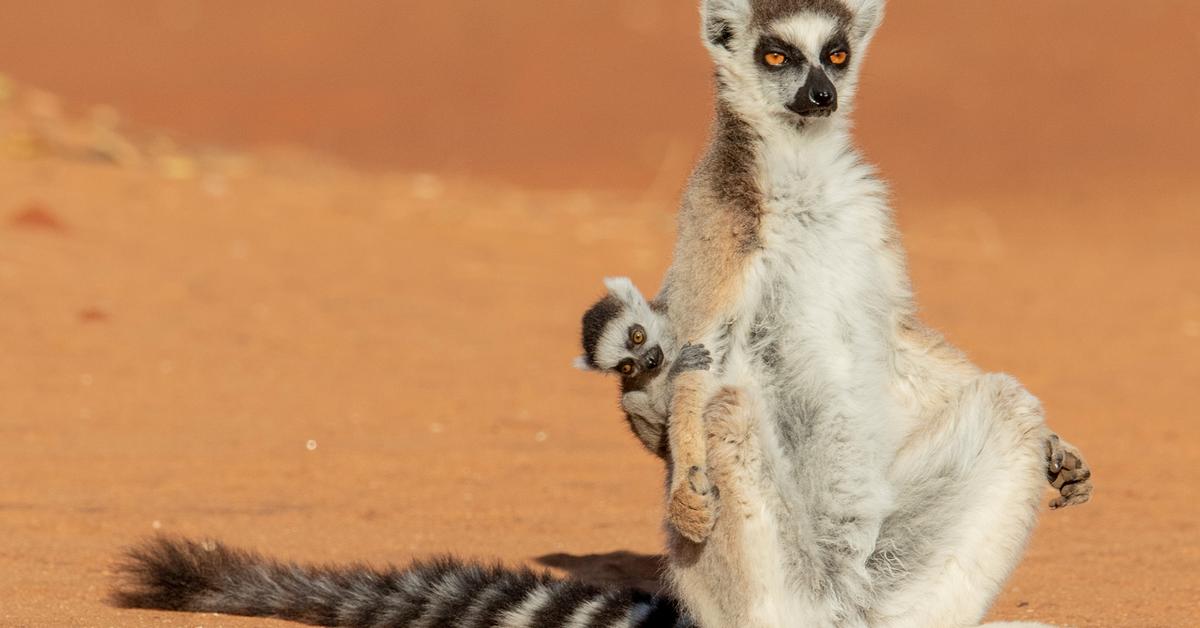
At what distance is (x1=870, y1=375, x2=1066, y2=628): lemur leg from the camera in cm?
487

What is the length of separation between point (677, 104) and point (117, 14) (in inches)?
437

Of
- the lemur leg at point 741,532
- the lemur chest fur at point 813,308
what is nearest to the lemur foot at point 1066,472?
the lemur chest fur at point 813,308

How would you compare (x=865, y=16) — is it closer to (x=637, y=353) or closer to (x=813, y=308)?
(x=813, y=308)

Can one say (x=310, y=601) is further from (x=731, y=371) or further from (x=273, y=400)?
(x=273, y=400)

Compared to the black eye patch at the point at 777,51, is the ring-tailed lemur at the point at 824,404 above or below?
below

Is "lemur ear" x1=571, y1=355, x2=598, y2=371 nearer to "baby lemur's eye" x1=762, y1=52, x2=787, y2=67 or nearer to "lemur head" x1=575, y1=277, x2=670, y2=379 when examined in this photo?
"lemur head" x1=575, y1=277, x2=670, y2=379

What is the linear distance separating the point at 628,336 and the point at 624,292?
0.22 m

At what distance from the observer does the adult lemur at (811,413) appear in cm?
477

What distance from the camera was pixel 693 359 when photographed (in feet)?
15.9

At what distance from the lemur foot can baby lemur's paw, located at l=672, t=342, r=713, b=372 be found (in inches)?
42.4

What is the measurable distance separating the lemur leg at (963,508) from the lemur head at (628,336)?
0.86m

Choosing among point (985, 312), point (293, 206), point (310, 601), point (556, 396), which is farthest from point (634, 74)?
point (310, 601)

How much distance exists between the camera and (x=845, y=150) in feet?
17.3

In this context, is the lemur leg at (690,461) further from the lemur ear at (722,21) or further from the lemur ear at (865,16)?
the lemur ear at (865,16)
